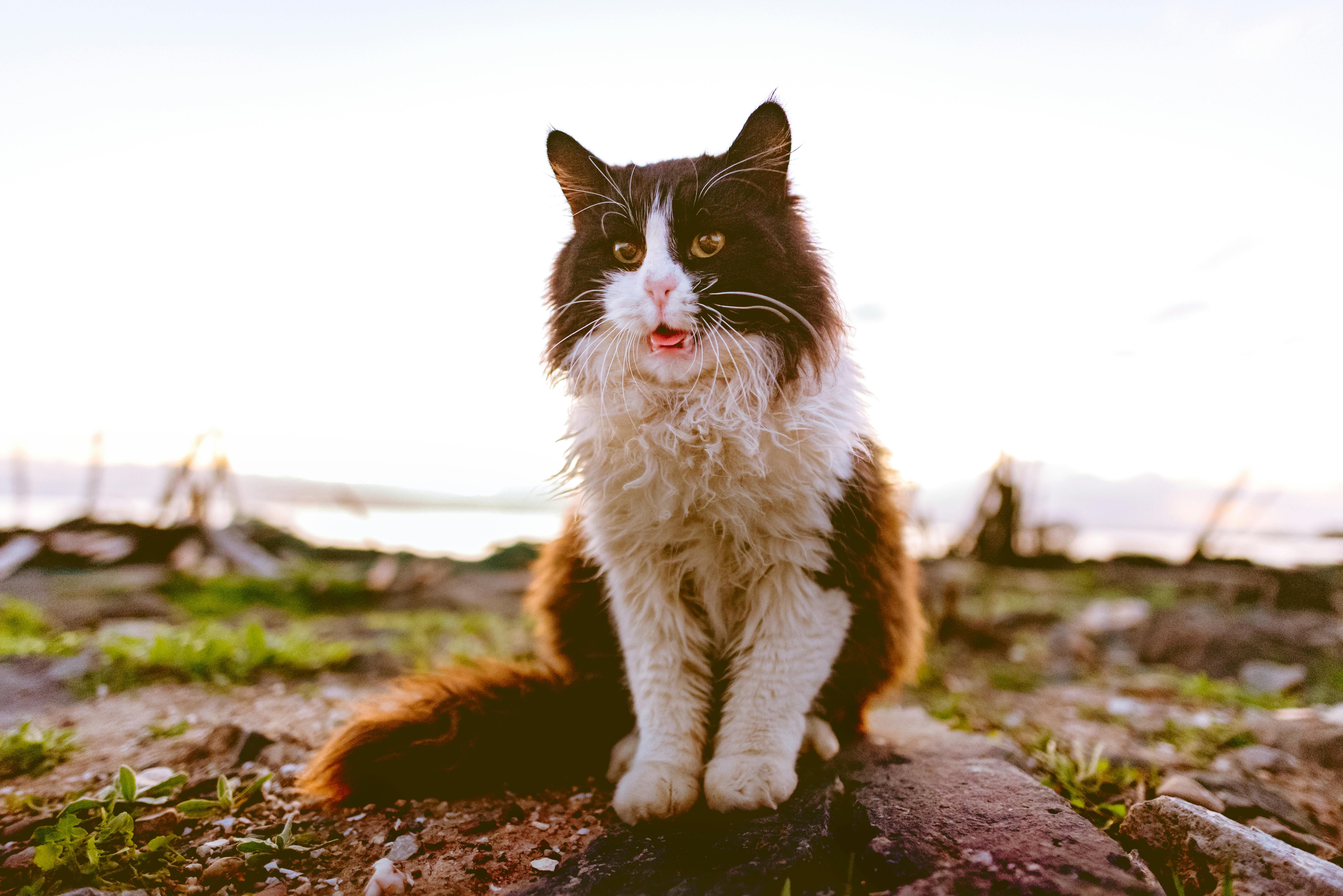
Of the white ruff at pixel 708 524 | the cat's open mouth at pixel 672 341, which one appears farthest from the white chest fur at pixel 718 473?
the cat's open mouth at pixel 672 341

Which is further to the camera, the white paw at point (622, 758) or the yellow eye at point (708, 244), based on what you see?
the white paw at point (622, 758)

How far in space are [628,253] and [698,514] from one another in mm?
796

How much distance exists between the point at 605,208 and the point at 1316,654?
4685 millimetres

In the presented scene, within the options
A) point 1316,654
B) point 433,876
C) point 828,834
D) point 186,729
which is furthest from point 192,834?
point 1316,654

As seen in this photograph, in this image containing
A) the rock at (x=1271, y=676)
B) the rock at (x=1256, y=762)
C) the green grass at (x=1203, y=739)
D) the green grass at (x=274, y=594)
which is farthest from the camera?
the green grass at (x=274, y=594)

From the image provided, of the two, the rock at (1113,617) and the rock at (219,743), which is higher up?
the rock at (1113,617)

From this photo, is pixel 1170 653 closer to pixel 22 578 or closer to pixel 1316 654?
pixel 1316 654

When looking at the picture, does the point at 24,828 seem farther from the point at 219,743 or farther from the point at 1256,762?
the point at 1256,762

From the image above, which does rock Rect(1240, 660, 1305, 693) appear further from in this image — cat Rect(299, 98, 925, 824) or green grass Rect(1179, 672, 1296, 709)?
cat Rect(299, 98, 925, 824)

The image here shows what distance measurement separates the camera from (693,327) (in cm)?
174

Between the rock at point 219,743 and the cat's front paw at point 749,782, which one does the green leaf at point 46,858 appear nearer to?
the rock at point 219,743

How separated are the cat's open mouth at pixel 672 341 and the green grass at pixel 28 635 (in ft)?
10.6

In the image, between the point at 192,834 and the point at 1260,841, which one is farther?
the point at 192,834

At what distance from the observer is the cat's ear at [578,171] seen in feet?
6.94
